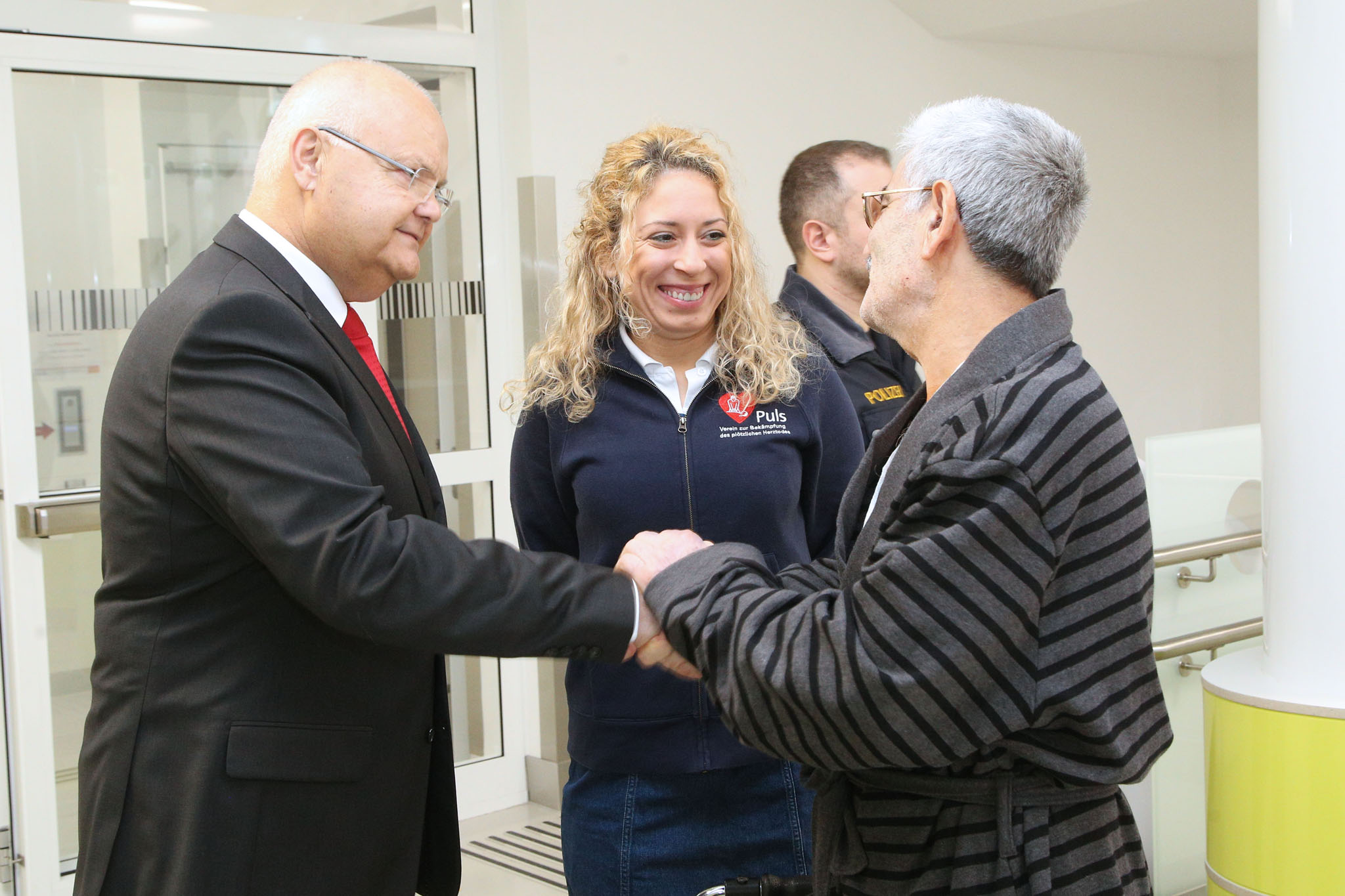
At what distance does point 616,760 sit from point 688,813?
13cm

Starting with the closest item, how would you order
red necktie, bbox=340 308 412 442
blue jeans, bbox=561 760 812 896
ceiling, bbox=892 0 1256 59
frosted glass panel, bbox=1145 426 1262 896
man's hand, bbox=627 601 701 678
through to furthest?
man's hand, bbox=627 601 701 678 < red necktie, bbox=340 308 412 442 < blue jeans, bbox=561 760 812 896 < frosted glass panel, bbox=1145 426 1262 896 < ceiling, bbox=892 0 1256 59

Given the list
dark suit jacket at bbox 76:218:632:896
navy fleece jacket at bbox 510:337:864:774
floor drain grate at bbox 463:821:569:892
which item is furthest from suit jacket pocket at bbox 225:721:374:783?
floor drain grate at bbox 463:821:569:892

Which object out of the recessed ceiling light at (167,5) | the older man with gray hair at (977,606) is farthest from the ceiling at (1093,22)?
the older man with gray hair at (977,606)

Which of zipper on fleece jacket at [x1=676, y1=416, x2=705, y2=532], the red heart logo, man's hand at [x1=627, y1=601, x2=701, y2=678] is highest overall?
the red heart logo

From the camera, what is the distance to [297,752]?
4.95 feet

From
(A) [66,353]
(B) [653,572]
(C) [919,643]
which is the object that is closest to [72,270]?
(A) [66,353]

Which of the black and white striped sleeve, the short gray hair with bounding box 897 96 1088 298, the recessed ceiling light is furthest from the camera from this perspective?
the recessed ceiling light

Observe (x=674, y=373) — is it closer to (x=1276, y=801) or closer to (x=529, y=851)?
(x=1276, y=801)

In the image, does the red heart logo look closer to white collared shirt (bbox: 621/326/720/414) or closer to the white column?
white collared shirt (bbox: 621/326/720/414)

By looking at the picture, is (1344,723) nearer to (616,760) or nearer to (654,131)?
(616,760)

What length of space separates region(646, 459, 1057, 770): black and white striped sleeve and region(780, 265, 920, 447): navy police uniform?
62.5 inches

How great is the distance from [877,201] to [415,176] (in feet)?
2.09

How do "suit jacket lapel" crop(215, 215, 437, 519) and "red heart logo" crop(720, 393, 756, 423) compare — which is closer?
"suit jacket lapel" crop(215, 215, 437, 519)

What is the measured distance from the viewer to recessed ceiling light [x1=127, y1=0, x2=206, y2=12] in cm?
350
